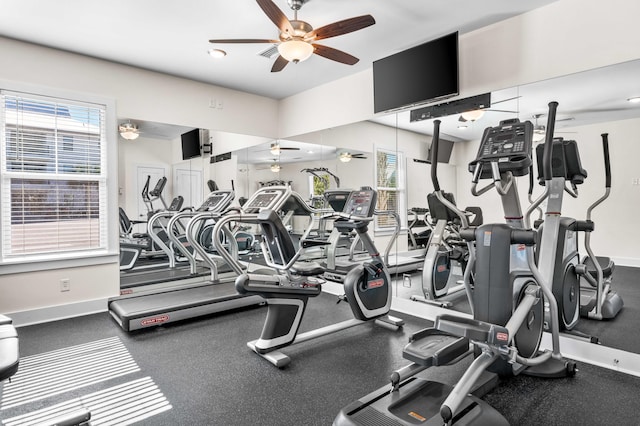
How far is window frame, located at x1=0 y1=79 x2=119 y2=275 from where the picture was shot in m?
3.93

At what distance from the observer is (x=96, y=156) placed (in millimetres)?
4508

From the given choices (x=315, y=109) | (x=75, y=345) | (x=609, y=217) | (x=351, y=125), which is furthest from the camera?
(x=315, y=109)

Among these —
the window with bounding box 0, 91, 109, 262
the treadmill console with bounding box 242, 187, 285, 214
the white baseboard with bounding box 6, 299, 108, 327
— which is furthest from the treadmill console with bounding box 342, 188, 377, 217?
the white baseboard with bounding box 6, 299, 108, 327

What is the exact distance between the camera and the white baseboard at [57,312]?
395 cm

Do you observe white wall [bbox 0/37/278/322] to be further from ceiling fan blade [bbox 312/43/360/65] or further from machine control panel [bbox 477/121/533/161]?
machine control panel [bbox 477/121/533/161]

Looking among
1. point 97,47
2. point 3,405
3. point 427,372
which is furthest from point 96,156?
point 427,372

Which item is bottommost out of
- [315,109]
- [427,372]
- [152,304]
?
[427,372]

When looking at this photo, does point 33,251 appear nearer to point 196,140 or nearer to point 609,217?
point 196,140

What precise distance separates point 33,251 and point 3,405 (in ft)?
7.34

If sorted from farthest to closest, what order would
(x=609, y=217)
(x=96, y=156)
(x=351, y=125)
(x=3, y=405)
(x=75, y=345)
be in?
(x=351, y=125) → (x=96, y=156) → (x=75, y=345) → (x=609, y=217) → (x=3, y=405)

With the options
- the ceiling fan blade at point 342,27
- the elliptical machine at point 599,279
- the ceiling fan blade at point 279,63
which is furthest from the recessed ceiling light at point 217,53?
the elliptical machine at point 599,279

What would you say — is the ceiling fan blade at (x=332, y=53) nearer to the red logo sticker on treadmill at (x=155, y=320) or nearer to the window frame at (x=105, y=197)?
the window frame at (x=105, y=197)

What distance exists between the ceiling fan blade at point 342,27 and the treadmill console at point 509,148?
4.30 feet

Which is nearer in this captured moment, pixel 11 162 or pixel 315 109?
pixel 11 162
